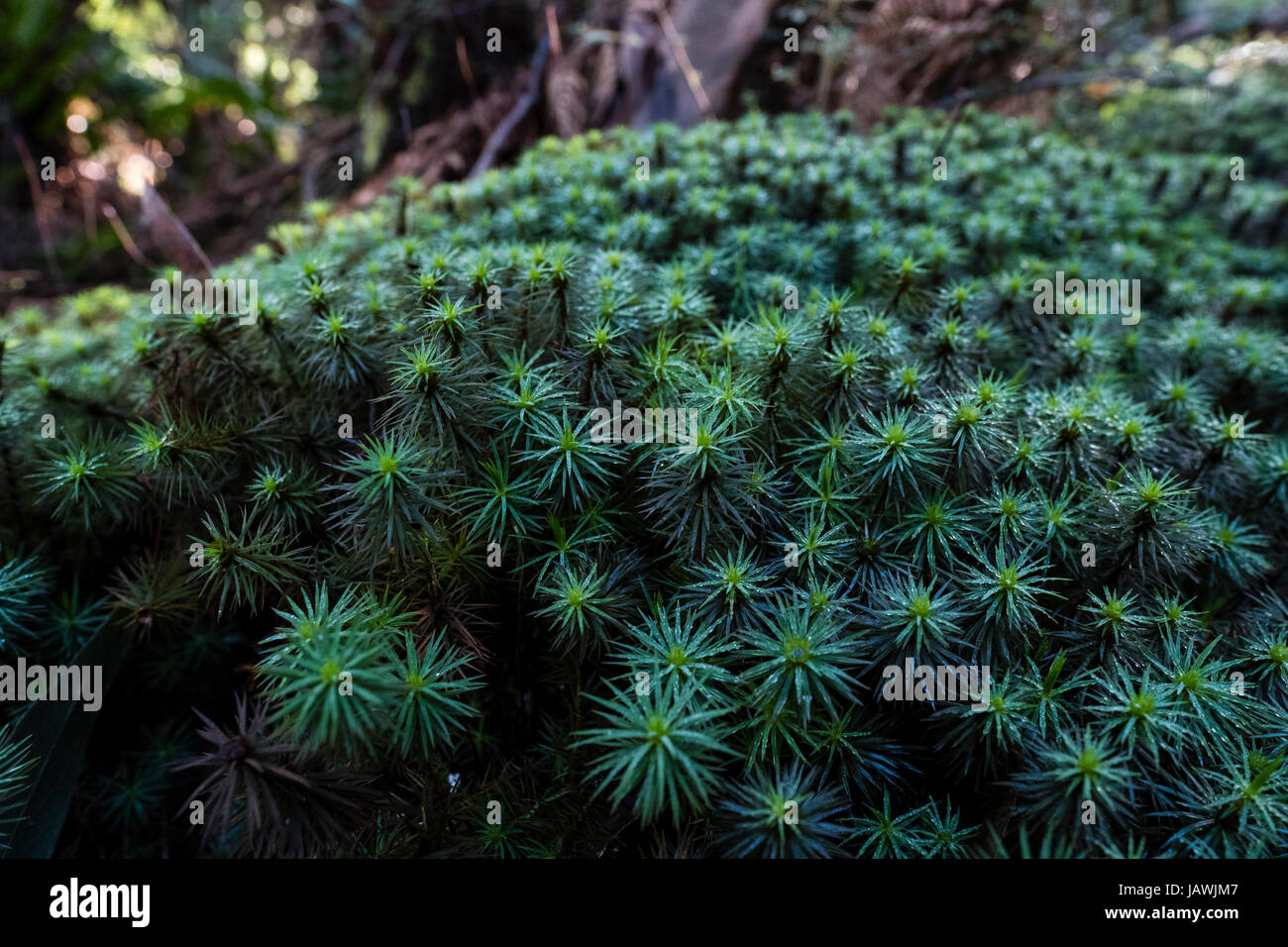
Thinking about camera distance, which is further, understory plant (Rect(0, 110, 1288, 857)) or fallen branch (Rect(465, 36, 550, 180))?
fallen branch (Rect(465, 36, 550, 180))

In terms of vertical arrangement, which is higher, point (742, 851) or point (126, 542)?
point (126, 542)

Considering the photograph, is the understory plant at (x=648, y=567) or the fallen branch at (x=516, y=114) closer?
the understory plant at (x=648, y=567)

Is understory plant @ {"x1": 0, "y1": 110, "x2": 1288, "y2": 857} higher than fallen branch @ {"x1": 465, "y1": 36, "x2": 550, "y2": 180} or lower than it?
lower

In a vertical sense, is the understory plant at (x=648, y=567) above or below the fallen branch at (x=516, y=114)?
below

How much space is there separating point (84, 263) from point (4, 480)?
14.1 ft

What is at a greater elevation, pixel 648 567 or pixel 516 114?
pixel 516 114

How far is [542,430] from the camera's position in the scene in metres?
1.40

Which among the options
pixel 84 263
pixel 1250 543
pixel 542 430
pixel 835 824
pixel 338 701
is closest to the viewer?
pixel 338 701

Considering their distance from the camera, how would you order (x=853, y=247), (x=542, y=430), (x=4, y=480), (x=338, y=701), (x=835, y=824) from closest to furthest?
1. (x=338, y=701)
2. (x=835, y=824)
3. (x=542, y=430)
4. (x=4, y=480)
5. (x=853, y=247)

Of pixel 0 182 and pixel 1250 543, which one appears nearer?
pixel 1250 543

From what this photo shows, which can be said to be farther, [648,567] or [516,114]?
[516,114]

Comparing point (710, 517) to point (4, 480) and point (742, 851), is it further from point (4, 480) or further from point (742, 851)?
point (4, 480)
